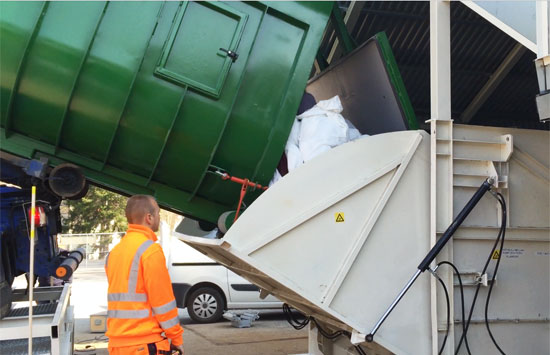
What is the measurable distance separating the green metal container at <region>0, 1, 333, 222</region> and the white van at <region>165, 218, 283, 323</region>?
Result: 18.3 ft

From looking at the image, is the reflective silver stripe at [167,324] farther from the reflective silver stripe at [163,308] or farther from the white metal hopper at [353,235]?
the white metal hopper at [353,235]

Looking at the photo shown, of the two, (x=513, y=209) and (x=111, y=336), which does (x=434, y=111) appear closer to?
(x=513, y=209)

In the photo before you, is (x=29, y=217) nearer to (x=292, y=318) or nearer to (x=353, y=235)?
(x=292, y=318)

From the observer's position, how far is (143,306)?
10.3 feet

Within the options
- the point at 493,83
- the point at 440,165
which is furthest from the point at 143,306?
the point at 493,83

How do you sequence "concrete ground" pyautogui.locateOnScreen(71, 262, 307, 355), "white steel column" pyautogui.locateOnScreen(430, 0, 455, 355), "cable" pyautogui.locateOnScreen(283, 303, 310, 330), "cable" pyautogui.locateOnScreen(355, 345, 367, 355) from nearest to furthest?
1. "white steel column" pyautogui.locateOnScreen(430, 0, 455, 355)
2. "cable" pyautogui.locateOnScreen(355, 345, 367, 355)
3. "cable" pyautogui.locateOnScreen(283, 303, 310, 330)
4. "concrete ground" pyautogui.locateOnScreen(71, 262, 307, 355)

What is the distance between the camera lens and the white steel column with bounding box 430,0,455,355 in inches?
159

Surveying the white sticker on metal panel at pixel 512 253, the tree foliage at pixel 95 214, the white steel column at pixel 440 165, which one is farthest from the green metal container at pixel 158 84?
the tree foliage at pixel 95 214

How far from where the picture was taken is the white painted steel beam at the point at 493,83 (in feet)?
24.8

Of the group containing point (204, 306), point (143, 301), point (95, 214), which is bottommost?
point (204, 306)

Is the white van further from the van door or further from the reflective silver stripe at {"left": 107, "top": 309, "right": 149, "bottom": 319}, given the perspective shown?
the reflective silver stripe at {"left": 107, "top": 309, "right": 149, "bottom": 319}

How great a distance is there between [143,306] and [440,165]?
2309mm

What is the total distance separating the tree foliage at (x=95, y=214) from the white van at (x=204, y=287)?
16668mm

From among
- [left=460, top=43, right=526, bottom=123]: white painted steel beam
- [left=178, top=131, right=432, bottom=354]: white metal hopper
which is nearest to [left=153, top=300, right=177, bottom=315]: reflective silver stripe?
[left=178, top=131, right=432, bottom=354]: white metal hopper
